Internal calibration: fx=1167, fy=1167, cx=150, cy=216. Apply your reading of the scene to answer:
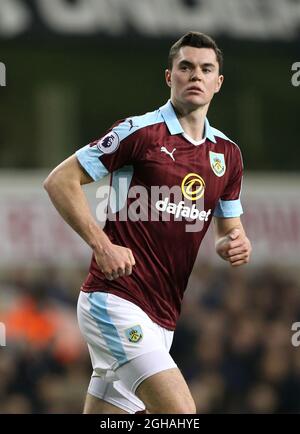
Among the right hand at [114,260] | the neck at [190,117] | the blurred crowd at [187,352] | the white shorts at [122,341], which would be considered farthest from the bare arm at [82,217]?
the blurred crowd at [187,352]

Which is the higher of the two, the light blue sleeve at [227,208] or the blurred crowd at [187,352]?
the light blue sleeve at [227,208]

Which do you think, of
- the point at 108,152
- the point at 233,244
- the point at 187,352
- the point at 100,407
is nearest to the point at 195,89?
the point at 108,152

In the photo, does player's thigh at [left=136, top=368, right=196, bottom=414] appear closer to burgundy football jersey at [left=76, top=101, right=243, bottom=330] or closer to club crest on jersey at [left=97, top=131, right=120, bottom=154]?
burgundy football jersey at [left=76, top=101, right=243, bottom=330]

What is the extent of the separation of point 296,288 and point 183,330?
7.40 ft

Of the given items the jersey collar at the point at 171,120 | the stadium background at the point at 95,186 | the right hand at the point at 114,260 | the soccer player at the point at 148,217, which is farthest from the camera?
the stadium background at the point at 95,186

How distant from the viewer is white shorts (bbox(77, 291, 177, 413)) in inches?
236

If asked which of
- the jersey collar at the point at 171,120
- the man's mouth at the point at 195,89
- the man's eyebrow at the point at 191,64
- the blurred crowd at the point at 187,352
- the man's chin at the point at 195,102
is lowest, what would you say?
the blurred crowd at the point at 187,352

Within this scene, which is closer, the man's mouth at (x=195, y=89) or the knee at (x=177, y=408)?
the knee at (x=177, y=408)

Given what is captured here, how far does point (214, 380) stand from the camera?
11797 mm

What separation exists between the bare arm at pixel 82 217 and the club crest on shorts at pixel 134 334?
34 cm

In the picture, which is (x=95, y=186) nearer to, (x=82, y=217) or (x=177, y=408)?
(x=82, y=217)

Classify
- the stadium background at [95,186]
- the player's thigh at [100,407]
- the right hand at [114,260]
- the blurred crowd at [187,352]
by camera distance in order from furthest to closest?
1. the stadium background at [95,186]
2. the blurred crowd at [187,352]
3. the player's thigh at [100,407]
4. the right hand at [114,260]

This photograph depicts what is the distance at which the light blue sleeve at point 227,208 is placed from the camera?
21.8 feet

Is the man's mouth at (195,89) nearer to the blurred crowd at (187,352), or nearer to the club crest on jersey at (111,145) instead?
the club crest on jersey at (111,145)
